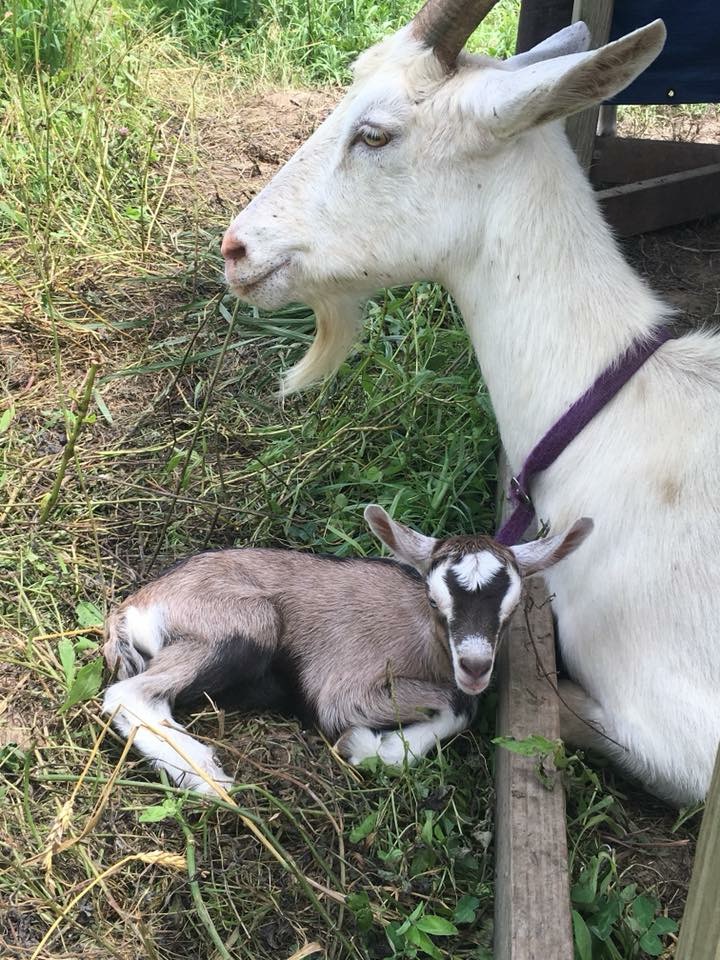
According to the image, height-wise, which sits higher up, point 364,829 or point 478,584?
point 478,584

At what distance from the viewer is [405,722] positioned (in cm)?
302

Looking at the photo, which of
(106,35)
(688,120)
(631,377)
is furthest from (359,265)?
(688,120)

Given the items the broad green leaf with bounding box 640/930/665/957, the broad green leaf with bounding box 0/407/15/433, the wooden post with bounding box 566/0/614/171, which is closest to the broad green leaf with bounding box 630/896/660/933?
the broad green leaf with bounding box 640/930/665/957

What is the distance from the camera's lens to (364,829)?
104 inches

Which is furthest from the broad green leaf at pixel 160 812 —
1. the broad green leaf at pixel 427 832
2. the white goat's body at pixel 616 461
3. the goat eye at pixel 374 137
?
the goat eye at pixel 374 137

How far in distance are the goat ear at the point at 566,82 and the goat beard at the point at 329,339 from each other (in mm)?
772

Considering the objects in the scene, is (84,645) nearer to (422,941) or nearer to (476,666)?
(476,666)

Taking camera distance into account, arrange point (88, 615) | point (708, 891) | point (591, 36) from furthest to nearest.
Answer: point (591, 36), point (88, 615), point (708, 891)

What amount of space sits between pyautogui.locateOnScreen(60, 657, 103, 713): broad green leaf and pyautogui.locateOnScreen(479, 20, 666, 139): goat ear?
68.9 inches

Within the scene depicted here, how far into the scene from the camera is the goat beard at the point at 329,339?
326 centimetres

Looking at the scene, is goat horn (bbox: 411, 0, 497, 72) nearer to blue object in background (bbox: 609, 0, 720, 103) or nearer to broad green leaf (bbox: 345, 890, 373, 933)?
blue object in background (bbox: 609, 0, 720, 103)

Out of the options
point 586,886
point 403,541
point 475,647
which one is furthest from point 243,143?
point 586,886

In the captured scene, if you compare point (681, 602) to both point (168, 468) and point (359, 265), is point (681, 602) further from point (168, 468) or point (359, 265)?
point (168, 468)

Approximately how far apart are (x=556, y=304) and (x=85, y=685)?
1.60 metres
